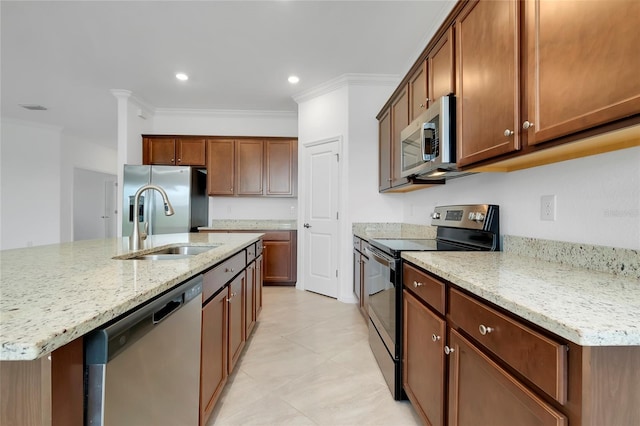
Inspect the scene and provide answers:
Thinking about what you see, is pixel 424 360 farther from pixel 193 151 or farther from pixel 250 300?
pixel 193 151

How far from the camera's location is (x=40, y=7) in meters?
2.46

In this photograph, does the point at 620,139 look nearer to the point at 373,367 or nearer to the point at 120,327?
the point at 120,327

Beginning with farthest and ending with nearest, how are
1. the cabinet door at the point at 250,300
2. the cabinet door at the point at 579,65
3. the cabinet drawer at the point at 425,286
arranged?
1. the cabinet door at the point at 250,300
2. the cabinet drawer at the point at 425,286
3. the cabinet door at the point at 579,65

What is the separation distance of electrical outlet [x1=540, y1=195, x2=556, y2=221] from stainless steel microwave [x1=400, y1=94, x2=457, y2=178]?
480 millimetres

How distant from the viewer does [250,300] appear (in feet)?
7.90

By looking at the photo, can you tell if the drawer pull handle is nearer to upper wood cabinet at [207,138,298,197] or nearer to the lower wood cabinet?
the lower wood cabinet

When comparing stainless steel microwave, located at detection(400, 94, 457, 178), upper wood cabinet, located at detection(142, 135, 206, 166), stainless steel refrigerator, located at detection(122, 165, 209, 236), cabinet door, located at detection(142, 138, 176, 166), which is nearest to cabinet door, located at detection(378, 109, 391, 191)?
stainless steel microwave, located at detection(400, 94, 457, 178)

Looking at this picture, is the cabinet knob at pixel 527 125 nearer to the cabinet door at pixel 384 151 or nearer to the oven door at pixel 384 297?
the oven door at pixel 384 297

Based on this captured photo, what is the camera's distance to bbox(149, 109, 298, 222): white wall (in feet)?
16.1

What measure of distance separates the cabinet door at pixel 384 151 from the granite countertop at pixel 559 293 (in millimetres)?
1898

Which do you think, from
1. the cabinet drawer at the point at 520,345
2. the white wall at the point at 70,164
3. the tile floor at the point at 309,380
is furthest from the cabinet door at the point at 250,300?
the white wall at the point at 70,164

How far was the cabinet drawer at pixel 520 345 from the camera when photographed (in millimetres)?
643

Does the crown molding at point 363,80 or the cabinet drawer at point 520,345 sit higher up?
the crown molding at point 363,80

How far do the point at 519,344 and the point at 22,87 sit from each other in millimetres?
5976
